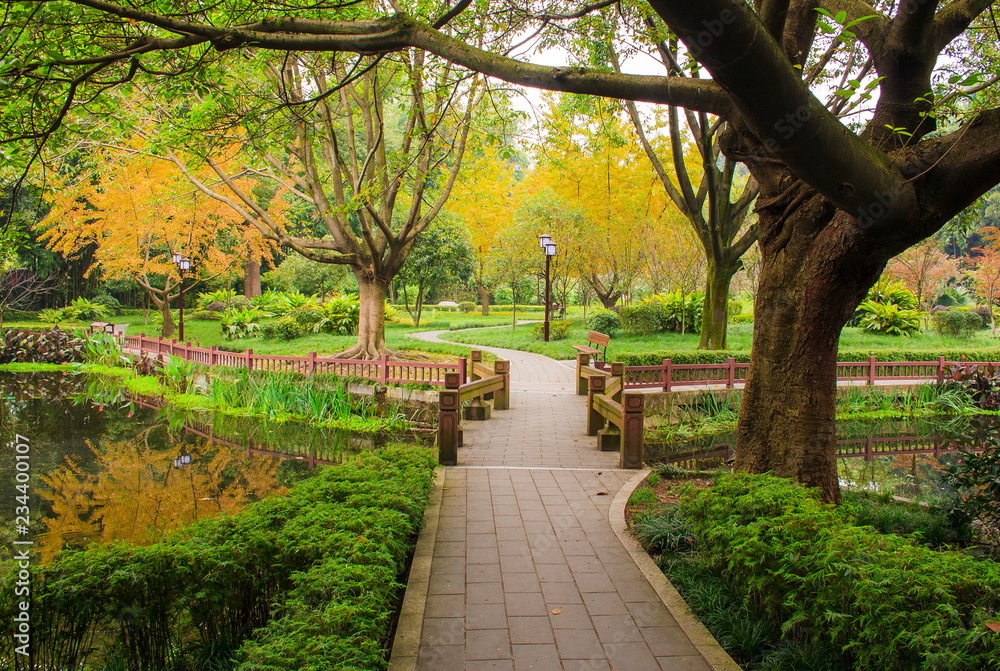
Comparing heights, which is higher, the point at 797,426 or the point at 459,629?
the point at 797,426

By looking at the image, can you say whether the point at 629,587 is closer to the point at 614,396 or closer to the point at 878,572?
the point at 878,572

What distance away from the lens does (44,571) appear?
3211 millimetres

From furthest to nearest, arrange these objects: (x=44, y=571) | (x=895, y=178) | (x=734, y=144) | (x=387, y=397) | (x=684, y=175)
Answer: (x=684, y=175)
(x=387, y=397)
(x=734, y=144)
(x=895, y=178)
(x=44, y=571)

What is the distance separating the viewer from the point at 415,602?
3934 millimetres

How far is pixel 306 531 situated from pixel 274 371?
912cm

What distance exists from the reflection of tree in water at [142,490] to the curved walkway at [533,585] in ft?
6.95

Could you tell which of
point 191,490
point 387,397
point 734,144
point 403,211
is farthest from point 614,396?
point 403,211

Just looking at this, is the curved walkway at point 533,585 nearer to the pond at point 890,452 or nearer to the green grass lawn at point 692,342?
the pond at point 890,452

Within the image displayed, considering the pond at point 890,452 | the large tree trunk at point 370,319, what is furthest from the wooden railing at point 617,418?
the large tree trunk at point 370,319

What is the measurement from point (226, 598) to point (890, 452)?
1118 centimetres

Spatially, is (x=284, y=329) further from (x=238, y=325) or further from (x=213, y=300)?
(x=213, y=300)

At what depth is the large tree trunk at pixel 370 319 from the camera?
15297mm

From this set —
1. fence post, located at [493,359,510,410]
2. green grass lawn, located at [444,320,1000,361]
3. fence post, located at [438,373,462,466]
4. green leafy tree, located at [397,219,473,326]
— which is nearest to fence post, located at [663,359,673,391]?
fence post, located at [493,359,510,410]

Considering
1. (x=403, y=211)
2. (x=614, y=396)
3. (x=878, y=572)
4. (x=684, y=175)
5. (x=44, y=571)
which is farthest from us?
(x=403, y=211)
